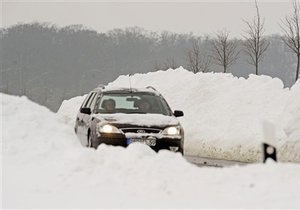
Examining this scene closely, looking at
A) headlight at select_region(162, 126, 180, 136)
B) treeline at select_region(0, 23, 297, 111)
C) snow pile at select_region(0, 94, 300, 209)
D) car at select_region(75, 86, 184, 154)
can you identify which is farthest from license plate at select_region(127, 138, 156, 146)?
treeline at select_region(0, 23, 297, 111)

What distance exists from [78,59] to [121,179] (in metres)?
118

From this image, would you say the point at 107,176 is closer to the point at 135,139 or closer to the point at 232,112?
the point at 135,139

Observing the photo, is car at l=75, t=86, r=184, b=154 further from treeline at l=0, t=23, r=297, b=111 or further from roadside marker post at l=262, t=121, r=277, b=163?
treeline at l=0, t=23, r=297, b=111

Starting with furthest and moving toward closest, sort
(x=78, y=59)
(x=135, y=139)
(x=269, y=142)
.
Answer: (x=78, y=59) < (x=135, y=139) < (x=269, y=142)

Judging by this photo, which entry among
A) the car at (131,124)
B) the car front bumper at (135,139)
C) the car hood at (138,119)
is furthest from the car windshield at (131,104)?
the car front bumper at (135,139)

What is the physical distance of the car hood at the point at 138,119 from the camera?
10.1m

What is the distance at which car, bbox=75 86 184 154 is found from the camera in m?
9.95

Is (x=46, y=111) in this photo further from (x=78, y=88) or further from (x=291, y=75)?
(x=291, y=75)

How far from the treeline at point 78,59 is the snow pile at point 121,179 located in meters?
94.8

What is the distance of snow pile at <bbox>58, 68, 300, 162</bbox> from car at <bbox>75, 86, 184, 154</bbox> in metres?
2.90

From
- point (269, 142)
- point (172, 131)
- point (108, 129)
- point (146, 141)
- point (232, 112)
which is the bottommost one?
point (232, 112)

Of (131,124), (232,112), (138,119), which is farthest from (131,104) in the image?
(232,112)

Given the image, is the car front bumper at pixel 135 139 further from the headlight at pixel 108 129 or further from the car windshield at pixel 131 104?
the car windshield at pixel 131 104

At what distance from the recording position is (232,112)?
61.2ft
